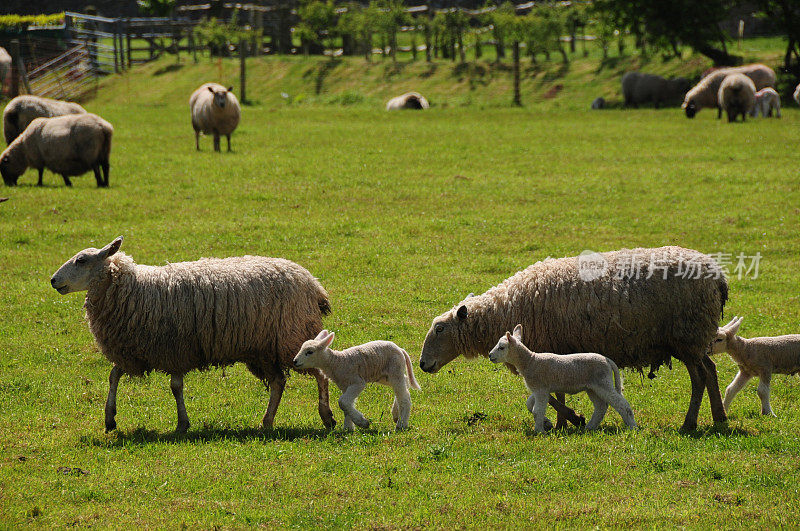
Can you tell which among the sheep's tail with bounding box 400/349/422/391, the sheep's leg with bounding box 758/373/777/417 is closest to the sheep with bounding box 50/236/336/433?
the sheep's tail with bounding box 400/349/422/391

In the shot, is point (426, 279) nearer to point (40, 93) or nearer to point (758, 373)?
point (758, 373)

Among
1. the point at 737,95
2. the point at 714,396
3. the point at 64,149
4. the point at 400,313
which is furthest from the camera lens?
the point at 737,95

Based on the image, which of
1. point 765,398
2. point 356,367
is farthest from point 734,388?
point 356,367

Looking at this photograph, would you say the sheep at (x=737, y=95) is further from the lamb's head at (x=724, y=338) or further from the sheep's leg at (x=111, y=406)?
the sheep's leg at (x=111, y=406)

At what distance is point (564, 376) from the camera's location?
8391 mm

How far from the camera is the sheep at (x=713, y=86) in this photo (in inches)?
1313

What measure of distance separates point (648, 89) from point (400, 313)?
27982 mm

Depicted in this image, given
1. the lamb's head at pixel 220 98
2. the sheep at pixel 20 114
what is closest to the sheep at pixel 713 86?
the lamb's head at pixel 220 98

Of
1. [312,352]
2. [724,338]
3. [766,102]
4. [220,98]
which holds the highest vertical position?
[220,98]

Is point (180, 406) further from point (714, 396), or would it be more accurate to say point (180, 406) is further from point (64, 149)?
point (64, 149)

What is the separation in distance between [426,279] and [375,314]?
77.2 inches

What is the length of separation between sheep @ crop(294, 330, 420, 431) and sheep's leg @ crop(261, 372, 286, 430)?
1.61 feet

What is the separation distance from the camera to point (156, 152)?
25750 mm

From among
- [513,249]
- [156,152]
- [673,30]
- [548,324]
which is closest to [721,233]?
[513,249]
